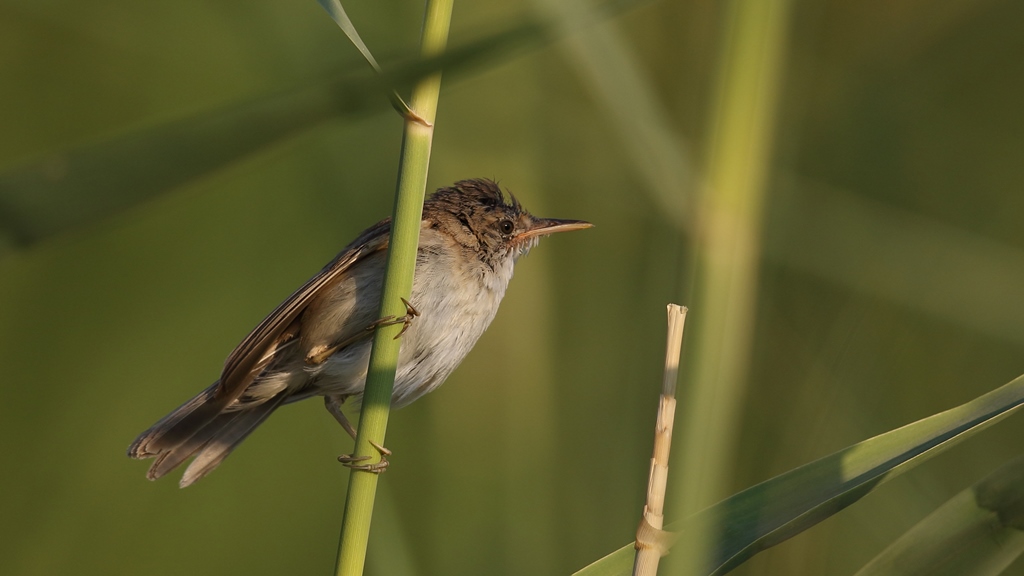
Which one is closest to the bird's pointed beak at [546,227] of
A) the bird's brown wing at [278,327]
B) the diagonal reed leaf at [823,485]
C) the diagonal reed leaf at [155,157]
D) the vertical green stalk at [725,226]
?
the bird's brown wing at [278,327]

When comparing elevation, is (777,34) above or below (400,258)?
above

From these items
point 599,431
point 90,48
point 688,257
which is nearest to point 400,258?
point 688,257

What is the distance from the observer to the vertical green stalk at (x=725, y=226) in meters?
1.09

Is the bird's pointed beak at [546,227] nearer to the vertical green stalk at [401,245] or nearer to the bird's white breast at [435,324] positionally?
the bird's white breast at [435,324]

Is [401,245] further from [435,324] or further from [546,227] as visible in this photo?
[546,227]

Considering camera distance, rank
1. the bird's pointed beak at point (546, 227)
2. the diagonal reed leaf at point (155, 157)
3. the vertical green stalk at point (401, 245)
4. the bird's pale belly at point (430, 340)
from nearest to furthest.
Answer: the diagonal reed leaf at point (155, 157), the vertical green stalk at point (401, 245), the bird's pale belly at point (430, 340), the bird's pointed beak at point (546, 227)

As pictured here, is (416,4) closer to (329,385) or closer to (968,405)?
(329,385)

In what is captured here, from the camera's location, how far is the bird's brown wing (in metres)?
2.64

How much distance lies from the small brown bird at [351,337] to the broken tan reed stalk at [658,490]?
4.81 feet

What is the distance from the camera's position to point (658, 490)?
1.41 m

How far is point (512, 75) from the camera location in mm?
3984

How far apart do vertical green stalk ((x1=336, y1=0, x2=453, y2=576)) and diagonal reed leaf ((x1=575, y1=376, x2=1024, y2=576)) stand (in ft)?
2.24

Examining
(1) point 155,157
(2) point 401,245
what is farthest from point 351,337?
(1) point 155,157

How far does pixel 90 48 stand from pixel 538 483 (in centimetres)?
300
